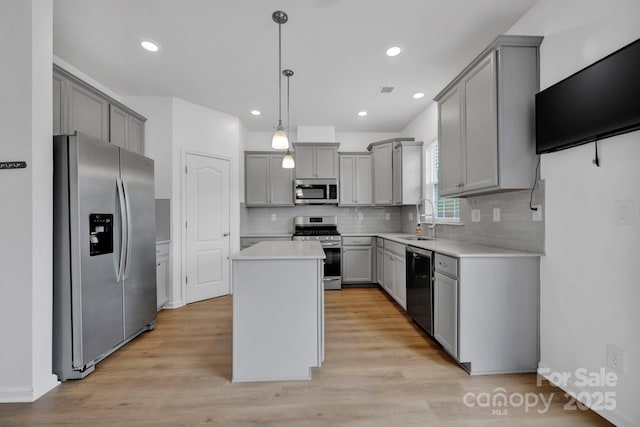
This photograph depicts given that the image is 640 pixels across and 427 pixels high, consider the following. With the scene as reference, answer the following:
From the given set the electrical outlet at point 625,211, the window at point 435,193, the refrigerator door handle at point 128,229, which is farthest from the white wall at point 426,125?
the refrigerator door handle at point 128,229

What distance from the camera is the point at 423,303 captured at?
270cm

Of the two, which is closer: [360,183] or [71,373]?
[71,373]

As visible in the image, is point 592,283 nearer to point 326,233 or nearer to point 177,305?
point 326,233

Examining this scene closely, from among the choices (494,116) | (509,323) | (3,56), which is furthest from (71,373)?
(494,116)

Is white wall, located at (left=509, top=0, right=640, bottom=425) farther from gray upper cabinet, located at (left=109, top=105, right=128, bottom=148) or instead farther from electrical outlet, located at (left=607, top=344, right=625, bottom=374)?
gray upper cabinet, located at (left=109, top=105, right=128, bottom=148)

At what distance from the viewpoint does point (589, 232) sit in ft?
5.53

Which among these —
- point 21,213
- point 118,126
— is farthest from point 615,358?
point 118,126

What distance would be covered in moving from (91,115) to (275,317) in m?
2.76

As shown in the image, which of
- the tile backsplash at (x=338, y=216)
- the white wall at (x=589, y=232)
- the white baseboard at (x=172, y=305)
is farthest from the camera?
the tile backsplash at (x=338, y=216)

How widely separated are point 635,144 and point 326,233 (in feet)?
12.2

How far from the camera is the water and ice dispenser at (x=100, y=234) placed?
2102mm

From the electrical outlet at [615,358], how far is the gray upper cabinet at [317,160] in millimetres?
3825

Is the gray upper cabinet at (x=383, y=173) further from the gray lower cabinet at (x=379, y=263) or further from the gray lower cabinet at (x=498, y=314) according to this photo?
the gray lower cabinet at (x=498, y=314)

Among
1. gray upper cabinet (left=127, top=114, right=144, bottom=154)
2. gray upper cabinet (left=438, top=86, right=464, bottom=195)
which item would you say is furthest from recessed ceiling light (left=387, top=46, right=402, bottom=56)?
gray upper cabinet (left=127, top=114, right=144, bottom=154)
